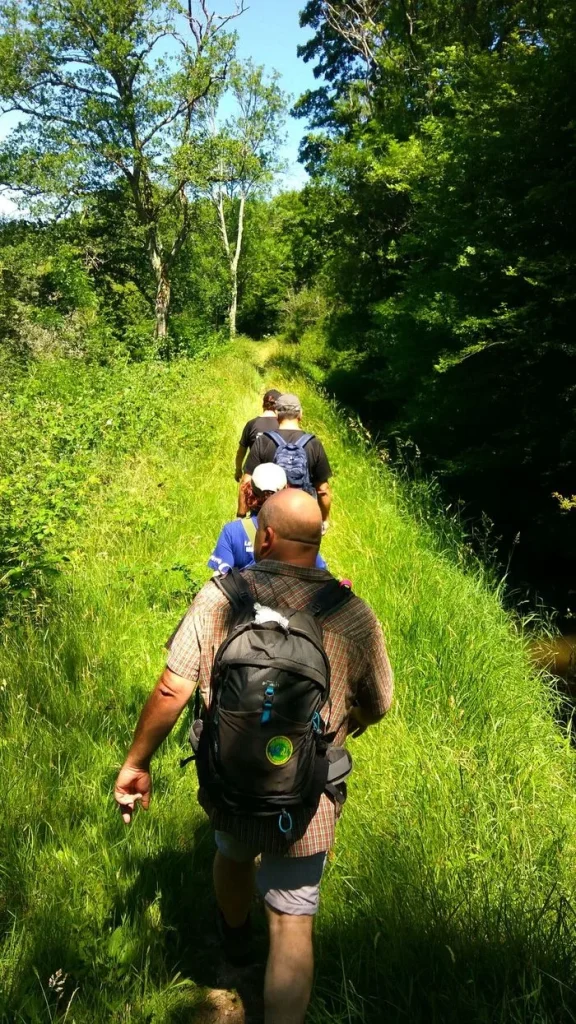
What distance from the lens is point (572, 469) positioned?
682 cm

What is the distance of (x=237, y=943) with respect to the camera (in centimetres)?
206

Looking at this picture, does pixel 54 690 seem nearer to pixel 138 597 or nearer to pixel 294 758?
pixel 138 597

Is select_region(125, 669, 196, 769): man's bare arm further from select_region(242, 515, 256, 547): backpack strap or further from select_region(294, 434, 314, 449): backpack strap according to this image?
select_region(294, 434, 314, 449): backpack strap

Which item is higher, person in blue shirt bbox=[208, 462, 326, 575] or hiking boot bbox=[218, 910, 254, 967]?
person in blue shirt bbox=[208, 462, 326, 575]

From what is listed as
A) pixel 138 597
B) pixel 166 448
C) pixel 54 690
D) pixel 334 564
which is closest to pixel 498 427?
pixel 334 564

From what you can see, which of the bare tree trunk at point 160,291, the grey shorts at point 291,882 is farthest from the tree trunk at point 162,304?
the grey shorts at point 291,882

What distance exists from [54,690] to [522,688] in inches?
114

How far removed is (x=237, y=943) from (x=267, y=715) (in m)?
1.20

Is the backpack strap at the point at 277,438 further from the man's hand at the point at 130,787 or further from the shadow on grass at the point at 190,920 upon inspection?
the man's hand at the point at 130,787

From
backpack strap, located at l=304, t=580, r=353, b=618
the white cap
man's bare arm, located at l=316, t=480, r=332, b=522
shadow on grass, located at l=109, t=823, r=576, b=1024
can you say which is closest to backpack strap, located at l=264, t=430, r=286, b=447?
man's bare arm, located at l=316, t=480, r=332, b=522

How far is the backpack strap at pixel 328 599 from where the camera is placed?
167cm

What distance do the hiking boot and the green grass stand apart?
89mm

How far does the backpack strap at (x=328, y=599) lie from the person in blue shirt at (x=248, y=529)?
1190 millimetres

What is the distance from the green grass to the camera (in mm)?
1823
